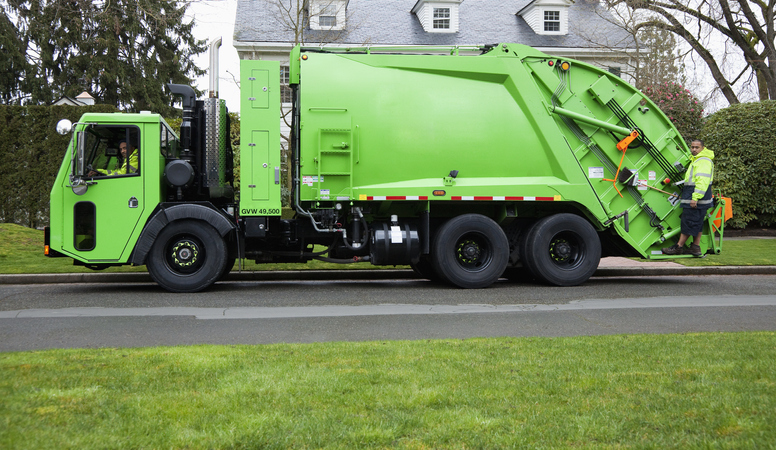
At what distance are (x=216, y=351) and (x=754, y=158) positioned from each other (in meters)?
16.9

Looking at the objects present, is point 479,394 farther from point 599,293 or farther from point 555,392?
point 599,293

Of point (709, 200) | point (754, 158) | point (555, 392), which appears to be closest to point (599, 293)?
point (709, 200)

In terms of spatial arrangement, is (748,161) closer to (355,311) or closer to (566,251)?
(566,251)

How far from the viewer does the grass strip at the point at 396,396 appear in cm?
296

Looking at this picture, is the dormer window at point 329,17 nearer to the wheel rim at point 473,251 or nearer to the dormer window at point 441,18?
the dormer window at point 441,18

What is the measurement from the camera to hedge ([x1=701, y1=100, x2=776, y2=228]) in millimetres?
17219

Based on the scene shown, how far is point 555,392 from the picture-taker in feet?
12.1

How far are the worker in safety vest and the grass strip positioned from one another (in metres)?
5.24

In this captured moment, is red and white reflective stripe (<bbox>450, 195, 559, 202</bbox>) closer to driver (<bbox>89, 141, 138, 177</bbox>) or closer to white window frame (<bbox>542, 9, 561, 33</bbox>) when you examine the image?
driver (<bbox>89, 141, 138, 177</bbox>)

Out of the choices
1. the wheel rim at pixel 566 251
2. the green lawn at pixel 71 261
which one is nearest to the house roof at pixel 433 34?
the green lawn at pixel 71 261

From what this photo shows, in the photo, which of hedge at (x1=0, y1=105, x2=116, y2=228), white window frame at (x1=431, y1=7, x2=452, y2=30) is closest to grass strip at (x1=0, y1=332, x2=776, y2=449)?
hedge at (x1=0, y1=105, x2=116, y2=228)

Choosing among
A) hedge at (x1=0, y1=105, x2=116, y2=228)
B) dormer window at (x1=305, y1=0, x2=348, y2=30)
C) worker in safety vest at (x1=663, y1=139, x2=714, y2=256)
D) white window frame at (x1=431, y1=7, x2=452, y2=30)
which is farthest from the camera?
white window frame at (x1=431, y1=7, x2=452, y2=30)

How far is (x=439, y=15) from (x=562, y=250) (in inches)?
788

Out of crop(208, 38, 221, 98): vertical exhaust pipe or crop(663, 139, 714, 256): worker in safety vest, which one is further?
crop(663, 139, 714, 256): worker in safety vest
